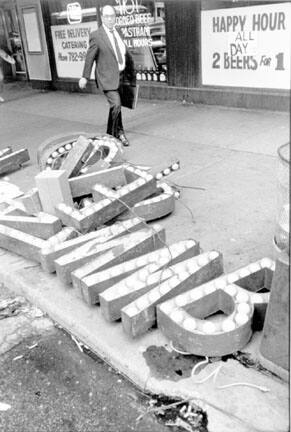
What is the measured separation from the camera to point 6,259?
446 centimetres

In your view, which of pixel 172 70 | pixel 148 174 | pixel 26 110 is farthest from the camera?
pixel 26 110

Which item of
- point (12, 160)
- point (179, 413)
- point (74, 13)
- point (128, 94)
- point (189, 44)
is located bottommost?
point (179, 413)

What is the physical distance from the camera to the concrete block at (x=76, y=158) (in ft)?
17.3

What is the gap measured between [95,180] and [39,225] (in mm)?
858

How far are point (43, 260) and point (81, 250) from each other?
1.17 feet

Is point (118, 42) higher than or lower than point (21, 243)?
higher

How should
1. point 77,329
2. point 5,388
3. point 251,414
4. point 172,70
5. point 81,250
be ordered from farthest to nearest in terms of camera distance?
point 172,70 < point 81,250 < point 77,329 < point 5,388 < point 251,414

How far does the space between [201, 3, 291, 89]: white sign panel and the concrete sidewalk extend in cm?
60

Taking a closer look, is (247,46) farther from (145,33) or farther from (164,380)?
(164,380)

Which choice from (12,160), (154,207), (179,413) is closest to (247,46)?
(12,160)

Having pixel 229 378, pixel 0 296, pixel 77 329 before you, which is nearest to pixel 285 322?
pixel 229 378

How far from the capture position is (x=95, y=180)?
5.01 m

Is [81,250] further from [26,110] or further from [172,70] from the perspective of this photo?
[26,110]

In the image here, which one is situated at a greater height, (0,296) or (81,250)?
(81,250)
